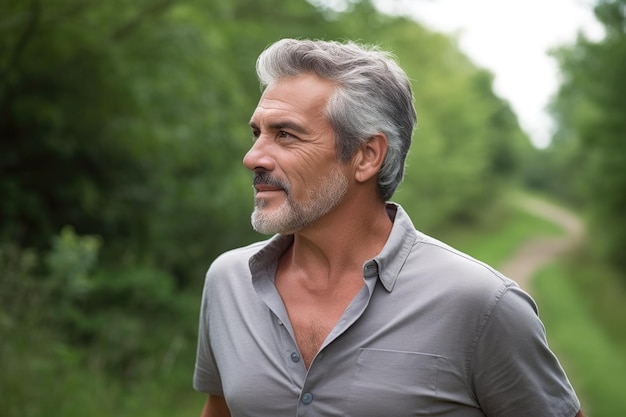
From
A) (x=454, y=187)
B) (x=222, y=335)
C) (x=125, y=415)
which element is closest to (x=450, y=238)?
(x=454, y=187)

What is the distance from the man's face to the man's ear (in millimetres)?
90

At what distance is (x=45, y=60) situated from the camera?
937 centimetres

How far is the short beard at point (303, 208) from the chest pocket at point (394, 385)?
1.56 ft

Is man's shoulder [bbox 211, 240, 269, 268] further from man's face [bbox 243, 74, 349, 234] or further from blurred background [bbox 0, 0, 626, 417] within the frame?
blurred background [bbox 0, 0, 626, 417]

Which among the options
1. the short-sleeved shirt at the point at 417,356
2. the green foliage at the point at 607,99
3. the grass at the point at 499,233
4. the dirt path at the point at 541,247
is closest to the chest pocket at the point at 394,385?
the short-sleeved shirt at the point at 417,356

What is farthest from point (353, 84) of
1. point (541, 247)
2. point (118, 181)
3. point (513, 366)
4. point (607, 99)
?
point (541, 247)

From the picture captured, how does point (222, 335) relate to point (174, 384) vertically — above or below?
below

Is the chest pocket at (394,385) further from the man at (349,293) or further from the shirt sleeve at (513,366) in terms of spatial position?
the shirt sleeve at (513,366)

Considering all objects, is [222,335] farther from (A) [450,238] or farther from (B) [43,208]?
(A) [450,238]

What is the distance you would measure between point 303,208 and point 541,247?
3609 cm

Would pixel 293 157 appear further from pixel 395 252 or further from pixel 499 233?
pixel 499 233

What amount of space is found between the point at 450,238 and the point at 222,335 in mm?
36739

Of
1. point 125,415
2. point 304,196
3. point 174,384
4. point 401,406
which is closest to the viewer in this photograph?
point 401,406

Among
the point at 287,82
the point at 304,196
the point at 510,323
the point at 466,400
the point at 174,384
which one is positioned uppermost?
the point at 174,384
